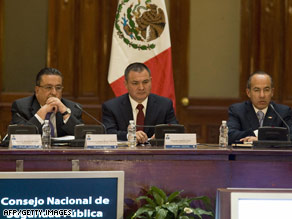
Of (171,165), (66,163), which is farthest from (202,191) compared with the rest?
(66,163)

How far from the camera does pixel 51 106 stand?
410 cm

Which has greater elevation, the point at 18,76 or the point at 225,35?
the point at 225,35

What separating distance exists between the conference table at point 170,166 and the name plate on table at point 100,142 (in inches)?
8.1

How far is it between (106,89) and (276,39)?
6.31 feet

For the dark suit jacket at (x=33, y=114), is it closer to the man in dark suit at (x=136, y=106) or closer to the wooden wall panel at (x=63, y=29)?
the man in dark suit at (x=136, y=106)

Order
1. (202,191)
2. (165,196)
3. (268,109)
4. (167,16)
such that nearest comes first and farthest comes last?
(165,196) < (202,191) < (268,109) < (167,16)

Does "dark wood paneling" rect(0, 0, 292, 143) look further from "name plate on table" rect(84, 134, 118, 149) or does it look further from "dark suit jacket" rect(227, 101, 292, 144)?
"name plate on table" rect(84, 134, 118, 149)

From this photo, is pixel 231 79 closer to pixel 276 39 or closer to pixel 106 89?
pixel 276 39

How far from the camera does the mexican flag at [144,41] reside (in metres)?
5.38

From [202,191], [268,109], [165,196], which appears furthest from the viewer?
[268,109]

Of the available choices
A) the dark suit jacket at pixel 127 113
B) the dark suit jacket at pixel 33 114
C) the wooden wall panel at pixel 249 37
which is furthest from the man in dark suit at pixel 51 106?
the wooden wall panel at pixel 249 37

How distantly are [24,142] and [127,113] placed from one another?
148 centimetres

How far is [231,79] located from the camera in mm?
6000

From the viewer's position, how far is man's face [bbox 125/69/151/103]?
4391mm
